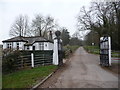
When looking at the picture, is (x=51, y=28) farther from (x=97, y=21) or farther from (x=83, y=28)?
(x=97, y=21)

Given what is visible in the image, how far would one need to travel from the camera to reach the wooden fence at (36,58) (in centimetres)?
1140

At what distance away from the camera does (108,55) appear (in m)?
12.4

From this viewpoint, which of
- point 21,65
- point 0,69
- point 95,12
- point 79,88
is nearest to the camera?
point 79,88

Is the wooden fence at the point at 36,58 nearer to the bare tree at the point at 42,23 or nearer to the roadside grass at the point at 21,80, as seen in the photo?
the roadside grass at the point at 21,80

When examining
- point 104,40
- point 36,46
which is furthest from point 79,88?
point 36,46

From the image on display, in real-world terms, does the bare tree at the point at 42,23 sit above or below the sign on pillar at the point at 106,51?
above

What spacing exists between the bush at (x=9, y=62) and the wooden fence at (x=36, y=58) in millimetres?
752

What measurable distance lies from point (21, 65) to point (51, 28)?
41509mm

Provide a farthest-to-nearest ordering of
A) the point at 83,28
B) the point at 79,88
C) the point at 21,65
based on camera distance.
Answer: the point at 83,28, the point at 21,65, the point at 79,88

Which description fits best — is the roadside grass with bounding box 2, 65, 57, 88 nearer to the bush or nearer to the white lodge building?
the bush

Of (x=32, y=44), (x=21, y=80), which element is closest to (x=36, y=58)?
(x=21, y=80)

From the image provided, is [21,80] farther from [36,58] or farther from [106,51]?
[106,51]

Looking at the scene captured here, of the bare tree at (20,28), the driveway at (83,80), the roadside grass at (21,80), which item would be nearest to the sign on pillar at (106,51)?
the driveway at (83,80)

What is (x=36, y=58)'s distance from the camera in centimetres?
1306
